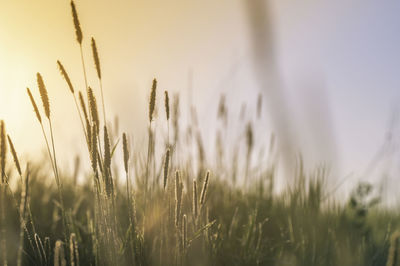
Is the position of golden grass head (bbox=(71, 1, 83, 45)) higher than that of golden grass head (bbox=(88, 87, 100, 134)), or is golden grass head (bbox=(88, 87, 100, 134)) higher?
golden grass head (bbox=(71, 1, 83, 45))

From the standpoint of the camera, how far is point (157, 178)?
1552 mm

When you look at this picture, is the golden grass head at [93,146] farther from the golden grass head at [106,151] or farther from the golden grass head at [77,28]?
the golden grass head at [77,28]

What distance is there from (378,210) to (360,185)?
467 millimetres

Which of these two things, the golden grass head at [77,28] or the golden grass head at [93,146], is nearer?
the golden grass head at [93,146]

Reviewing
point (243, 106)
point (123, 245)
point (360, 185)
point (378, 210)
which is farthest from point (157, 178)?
point (378, 210)

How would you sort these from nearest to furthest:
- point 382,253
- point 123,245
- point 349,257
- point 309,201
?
point 123,245, point 349,257, point 382,253, point 309,201

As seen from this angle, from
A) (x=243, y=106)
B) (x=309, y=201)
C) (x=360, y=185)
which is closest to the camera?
(x=309, y=201)

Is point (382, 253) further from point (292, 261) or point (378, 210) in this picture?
point (378, 210)

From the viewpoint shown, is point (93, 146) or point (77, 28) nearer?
point (93, 146)

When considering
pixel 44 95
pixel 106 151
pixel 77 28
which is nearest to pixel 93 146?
pixel 106 151

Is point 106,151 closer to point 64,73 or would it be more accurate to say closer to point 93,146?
point 93,146

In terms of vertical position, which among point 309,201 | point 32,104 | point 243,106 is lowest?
point 309,201

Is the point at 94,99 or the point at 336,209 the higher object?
the point at 94,99

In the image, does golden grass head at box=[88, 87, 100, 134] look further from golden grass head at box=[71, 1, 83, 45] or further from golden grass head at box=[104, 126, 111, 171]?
golden grass head at box=[71, 1, 83, 45]
